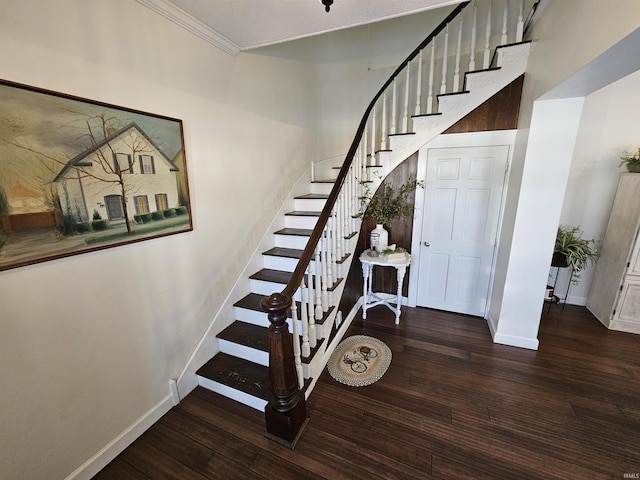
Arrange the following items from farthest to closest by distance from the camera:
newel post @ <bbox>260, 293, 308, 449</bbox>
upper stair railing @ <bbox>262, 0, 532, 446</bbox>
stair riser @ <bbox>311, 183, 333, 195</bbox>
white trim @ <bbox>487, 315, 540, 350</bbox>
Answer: stair riser @ <bbox>311, 183, 333, 195</bbox>
white trim @ <bbox>487, 315, 540, 350</bbox>
upper stair railing @ <bbox>262, 0, 532, 446</bbox>
newel post @ <bbox>260, 293, 308, 449</bbox>

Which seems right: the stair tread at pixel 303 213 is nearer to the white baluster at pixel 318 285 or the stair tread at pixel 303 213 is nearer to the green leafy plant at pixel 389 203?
the green leafy plant at pixel 389 203

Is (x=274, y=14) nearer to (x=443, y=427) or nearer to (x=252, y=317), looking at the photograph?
(x=252, y=317)

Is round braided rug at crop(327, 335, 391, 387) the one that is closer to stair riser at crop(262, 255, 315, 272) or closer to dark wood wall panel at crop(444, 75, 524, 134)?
stair riser at crop(262, 255, 315, 272)

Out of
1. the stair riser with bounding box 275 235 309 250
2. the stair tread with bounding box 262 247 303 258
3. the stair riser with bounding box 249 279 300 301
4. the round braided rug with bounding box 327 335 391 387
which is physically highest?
the stair riser with bounding box 275 235 309 250

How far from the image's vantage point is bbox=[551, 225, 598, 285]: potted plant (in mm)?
2924

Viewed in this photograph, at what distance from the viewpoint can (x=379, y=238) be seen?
303 centimetres

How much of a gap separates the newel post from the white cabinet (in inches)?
135

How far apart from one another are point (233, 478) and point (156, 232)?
1.55 meters

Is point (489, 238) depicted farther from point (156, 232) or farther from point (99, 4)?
point (99, 4)

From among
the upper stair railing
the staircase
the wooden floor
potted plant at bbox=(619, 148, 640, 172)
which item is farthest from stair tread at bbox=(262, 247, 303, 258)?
potted plant at bbox=(619, 148, 640, 172)

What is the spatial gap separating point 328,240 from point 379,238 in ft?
3.52

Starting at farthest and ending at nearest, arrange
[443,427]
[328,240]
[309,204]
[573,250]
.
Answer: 1. [309,204]
2. [573,250]
3. [328,240]
4. [443,427]

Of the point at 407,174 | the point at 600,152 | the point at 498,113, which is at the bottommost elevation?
the point at 407,174

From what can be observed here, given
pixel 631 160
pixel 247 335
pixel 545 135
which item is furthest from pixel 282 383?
pixel 631 160
